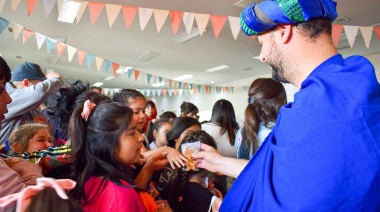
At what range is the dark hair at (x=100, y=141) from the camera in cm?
117

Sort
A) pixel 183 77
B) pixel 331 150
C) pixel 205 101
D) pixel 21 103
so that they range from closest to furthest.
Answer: pixel 331 150, pixel 21 103, pixel 183 77, pixel 205 101

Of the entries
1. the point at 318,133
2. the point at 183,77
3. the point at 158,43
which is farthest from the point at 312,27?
the point at 183,77

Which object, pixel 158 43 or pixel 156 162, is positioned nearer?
pixel 156 162

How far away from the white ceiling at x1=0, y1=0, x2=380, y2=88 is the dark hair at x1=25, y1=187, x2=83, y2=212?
353 cm

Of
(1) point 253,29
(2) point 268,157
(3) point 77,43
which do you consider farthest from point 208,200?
(3) point 77,43

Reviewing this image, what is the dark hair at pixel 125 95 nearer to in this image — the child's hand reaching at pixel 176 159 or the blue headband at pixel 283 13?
the child's hand reaching at pixel 176 159

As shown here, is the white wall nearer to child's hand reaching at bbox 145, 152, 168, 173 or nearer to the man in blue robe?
child's hand reaching at bbox 145, 152, 168, 173

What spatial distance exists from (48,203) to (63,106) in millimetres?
1265

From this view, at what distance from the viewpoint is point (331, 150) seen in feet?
2.15

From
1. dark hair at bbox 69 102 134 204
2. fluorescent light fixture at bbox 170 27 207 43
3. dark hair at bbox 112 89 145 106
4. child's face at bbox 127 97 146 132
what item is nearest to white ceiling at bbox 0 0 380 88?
fluorescent light fixture at bbox 170 27 207 43

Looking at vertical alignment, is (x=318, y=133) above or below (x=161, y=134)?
above

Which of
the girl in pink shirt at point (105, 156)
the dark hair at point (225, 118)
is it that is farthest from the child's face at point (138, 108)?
the dark hair at point (225, 118)

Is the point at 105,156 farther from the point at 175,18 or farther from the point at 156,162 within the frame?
the point at 175,18

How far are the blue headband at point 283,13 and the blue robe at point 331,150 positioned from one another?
198 millimetres
